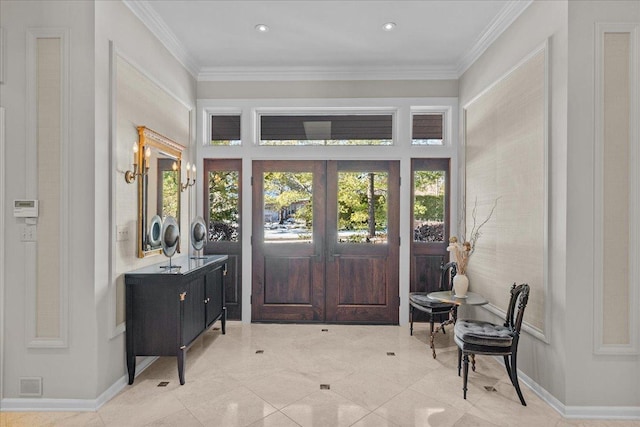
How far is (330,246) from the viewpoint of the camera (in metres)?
4.79

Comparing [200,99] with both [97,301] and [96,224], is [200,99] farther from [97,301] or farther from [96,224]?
[97,301]

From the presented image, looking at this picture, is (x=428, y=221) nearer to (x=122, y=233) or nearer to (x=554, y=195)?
(x=554, y=195)

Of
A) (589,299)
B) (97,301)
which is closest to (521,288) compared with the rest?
(589,299)

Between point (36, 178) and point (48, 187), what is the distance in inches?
4.1

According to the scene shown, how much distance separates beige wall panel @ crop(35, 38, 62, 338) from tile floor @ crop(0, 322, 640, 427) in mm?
780

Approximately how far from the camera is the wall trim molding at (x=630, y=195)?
2594 mm

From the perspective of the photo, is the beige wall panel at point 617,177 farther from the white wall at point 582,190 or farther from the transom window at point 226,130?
the transom window at point 226,130

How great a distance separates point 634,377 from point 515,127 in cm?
213

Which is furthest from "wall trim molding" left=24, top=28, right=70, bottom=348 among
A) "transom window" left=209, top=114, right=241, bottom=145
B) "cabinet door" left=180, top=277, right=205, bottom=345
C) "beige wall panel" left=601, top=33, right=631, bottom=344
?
"beige wall panel" left=601, top=33, right=631, bottom=344

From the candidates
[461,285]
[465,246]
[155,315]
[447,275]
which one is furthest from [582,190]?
[155,315]

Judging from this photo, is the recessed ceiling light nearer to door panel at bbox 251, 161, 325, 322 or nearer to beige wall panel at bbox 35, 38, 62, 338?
door panel at bbox 251, 161, 325, 322

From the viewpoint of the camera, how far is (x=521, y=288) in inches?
112

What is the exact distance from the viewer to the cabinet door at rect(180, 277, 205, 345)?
317 centimetres

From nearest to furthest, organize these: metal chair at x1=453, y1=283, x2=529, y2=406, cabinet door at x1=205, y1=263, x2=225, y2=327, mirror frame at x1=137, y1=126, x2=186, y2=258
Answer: metal chair at x1=453, y1=283, x2=529, y2=406 < mirror frame at x1=137, y1=126, x2=186, y2=258 < cabinet door at x1=205, y1=263, x2=225, y2=327
